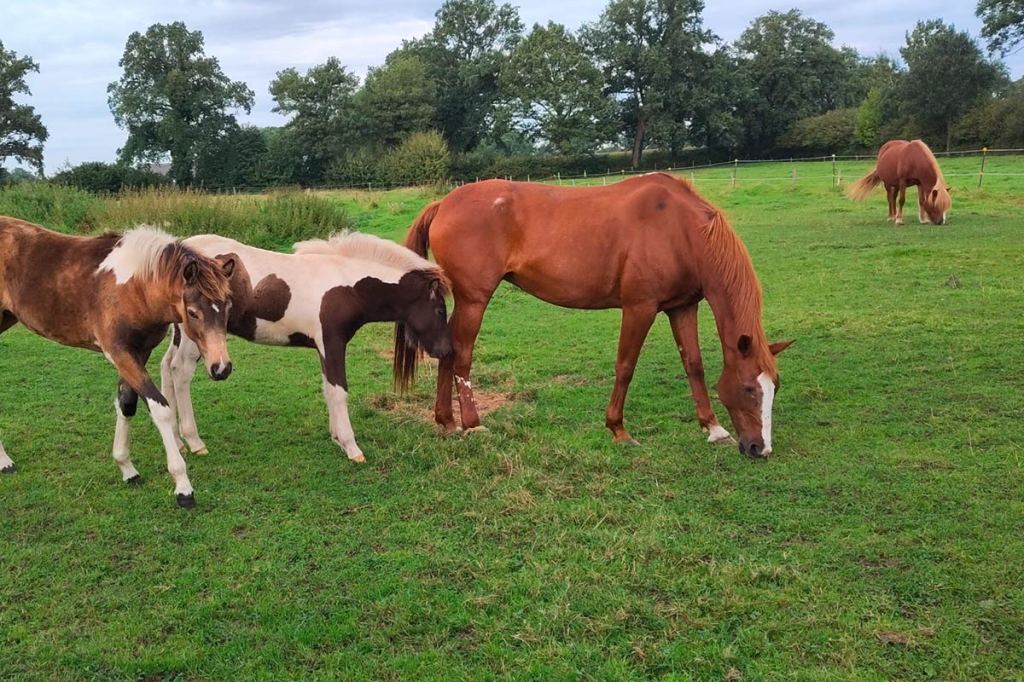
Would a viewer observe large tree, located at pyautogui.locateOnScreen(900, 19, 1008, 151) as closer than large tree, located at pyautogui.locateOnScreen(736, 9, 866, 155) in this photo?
Yes

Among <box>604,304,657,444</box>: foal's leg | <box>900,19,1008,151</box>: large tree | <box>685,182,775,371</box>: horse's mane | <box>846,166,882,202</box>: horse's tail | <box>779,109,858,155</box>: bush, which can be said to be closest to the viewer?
<box>685,182,775,371</box>: horse's mane

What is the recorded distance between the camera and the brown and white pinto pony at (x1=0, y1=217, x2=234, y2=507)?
4.53m

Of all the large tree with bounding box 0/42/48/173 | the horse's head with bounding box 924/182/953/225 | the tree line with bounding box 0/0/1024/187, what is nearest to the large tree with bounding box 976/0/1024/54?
the tree line with bounding box 0/0/1024/187

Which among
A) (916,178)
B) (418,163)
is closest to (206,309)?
(916,178)

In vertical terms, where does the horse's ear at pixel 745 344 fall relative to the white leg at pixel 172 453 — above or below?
above

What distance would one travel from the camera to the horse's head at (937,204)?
17.0 meters

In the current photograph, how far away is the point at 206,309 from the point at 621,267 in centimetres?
309

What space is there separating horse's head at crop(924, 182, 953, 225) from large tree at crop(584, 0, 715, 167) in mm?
42710

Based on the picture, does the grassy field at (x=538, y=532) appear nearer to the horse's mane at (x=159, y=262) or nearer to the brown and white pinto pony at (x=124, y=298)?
the brown and white pinto pony at (x=124, y=298)

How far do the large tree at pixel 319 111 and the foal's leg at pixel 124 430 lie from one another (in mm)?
53826

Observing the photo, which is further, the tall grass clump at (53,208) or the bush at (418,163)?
the bush at (418,163)

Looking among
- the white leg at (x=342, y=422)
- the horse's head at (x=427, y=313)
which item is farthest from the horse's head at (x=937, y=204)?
the white leg at (x=342, y=422)

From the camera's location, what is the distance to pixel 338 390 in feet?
18.0

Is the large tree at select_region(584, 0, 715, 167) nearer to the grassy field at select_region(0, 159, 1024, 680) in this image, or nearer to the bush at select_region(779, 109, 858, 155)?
the bush at select_region(779, 109, 858, 155)
